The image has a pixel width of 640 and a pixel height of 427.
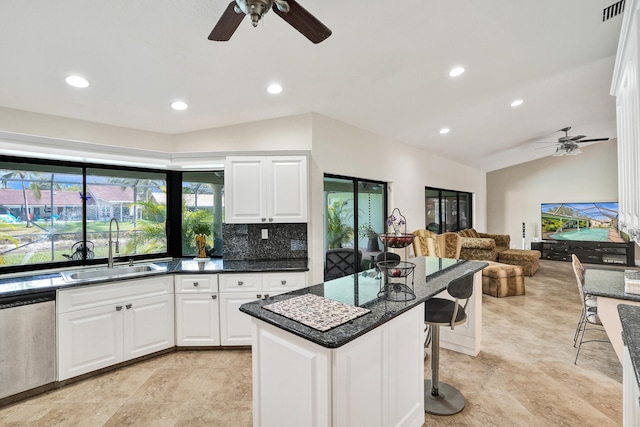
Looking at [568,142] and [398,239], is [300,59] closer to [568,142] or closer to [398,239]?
[398,239]

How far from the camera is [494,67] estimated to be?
3010mm

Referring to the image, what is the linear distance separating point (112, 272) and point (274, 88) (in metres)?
2.50

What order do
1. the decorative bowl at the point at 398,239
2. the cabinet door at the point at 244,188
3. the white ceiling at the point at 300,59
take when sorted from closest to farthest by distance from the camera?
the white ceiling at the point at 300,59
the decorative bowl at the point at 398,239
the cabinet door at the point at 244,188

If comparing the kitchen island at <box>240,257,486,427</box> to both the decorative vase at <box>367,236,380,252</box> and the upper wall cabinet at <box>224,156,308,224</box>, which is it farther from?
the decorative vase at <box>367,236,380,252</box>

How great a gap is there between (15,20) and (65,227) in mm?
2138

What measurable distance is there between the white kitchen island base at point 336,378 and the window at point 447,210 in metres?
4.87

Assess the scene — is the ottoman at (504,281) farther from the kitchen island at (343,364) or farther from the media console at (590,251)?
the media console at (590,251)

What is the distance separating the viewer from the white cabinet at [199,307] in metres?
3.05

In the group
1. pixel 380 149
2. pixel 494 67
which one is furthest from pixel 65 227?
pixel 494 67

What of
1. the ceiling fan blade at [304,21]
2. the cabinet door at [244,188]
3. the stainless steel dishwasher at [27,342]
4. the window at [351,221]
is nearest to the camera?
the ceiling fan blade at [304,21]

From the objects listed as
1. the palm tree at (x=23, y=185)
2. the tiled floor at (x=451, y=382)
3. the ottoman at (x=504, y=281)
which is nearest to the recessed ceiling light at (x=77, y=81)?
the palm tree at (x=23, y=185)

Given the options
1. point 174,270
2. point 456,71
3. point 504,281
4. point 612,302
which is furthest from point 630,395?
point 504,281

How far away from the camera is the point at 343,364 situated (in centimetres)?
139

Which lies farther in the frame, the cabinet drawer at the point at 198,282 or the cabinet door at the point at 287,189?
the cabinet door at the point at 287,189
